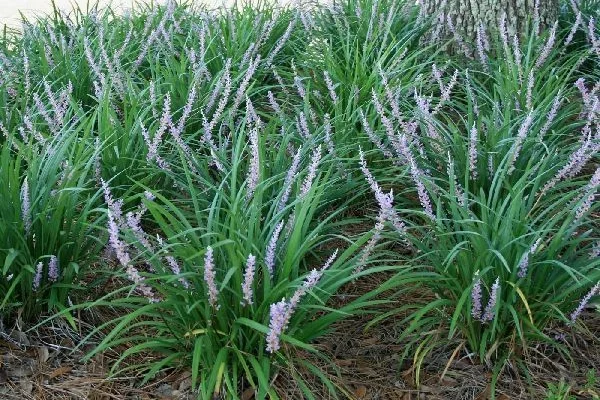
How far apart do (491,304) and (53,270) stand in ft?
4.89

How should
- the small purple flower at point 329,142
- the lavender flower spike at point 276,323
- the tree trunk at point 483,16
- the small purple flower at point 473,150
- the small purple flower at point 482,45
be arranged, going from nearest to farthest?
1. the lavender flower spike at point 276,323
2. the small purple flower at point 473,150
3. the small purple flower at point 329,142
4. the small purple flower at point 482,45
5. the tree trunk at point 483,16

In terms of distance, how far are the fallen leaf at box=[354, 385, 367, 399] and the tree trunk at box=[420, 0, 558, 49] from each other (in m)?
2.66

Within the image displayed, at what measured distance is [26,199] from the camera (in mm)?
2646

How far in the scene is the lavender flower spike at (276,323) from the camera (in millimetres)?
2189

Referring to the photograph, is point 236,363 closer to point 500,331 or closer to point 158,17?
point 500,331

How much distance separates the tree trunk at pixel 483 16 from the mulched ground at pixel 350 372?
2.44 m

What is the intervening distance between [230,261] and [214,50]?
2.36 meters

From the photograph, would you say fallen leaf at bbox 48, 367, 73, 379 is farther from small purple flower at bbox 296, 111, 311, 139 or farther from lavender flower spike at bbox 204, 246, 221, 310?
small purple flower at bbox 296, 111, 311, 139

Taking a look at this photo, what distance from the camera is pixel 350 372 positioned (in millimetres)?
2646

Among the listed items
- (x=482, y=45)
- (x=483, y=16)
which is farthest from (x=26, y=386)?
(x=483, y=16)

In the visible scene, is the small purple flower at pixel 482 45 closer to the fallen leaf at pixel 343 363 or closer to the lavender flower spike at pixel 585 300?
the lavender flower spike at pixel 585 300

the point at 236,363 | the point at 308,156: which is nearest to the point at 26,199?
the point at 236,363

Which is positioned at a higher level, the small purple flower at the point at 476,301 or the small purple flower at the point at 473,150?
the small purple flower at the point at 473,150

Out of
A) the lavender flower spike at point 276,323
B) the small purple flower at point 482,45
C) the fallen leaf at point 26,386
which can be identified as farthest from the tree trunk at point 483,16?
the fallen leaf at point 26,386
